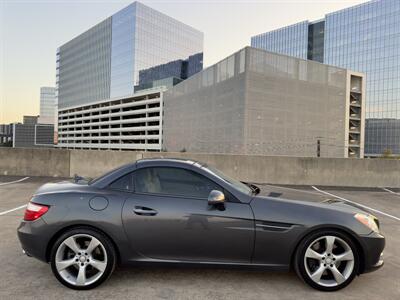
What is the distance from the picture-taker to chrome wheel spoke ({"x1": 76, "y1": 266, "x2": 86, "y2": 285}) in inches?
123

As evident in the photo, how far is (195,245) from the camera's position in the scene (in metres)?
3.15

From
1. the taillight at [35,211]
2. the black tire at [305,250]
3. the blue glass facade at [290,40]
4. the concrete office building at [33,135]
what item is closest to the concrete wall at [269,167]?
the taillight at [35,211]

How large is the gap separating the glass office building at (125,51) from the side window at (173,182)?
9338cm

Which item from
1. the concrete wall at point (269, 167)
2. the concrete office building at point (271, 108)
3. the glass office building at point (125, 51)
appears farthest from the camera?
the glass office building at point (125, 51)

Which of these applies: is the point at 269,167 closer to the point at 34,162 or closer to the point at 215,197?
the point at 215,197

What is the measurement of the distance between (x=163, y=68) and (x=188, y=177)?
98.2 meters

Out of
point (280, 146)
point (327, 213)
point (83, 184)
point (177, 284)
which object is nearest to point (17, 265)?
point (83, 184)

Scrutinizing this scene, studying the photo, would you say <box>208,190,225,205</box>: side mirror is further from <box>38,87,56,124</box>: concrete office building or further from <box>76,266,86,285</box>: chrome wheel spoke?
<box>38,87,56,124</box>: concrete office building

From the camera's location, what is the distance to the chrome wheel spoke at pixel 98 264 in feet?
10.4

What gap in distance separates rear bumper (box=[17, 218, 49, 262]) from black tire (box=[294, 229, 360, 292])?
8.69 ft

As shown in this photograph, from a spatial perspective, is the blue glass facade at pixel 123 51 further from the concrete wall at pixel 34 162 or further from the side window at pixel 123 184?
the side window at pixel 123 184

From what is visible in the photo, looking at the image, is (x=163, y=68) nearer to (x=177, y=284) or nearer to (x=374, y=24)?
(x=374, y=24)

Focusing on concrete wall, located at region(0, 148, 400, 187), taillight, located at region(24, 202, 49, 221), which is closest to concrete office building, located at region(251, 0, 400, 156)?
concrete wall, located at region(0, 148, 400, 187)

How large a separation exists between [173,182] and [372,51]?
9865 cm
